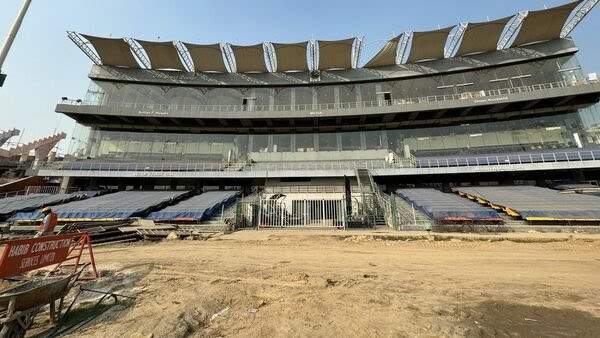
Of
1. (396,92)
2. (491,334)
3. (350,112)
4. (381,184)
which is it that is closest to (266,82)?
(350,112)

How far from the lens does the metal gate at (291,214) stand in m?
19.9

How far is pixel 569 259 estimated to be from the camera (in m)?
9.92

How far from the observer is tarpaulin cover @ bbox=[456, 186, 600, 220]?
53.2ft

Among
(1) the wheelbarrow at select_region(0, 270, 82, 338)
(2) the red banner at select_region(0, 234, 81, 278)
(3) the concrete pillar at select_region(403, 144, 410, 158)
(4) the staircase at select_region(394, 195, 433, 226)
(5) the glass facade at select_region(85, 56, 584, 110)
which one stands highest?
(5) the glass facade at select_region(85, 56, 584, 110)

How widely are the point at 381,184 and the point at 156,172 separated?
24.2 meters

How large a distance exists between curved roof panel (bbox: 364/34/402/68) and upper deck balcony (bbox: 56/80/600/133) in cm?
541

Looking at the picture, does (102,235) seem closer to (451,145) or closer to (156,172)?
(156,172)

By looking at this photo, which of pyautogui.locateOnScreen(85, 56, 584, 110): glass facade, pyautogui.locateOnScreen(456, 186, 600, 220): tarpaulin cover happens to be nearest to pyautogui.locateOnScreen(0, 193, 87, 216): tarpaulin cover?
pyautogui.locateOnScreen(85, 56, 584, 110): glass facade

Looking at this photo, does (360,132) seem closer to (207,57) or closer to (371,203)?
(371,203)

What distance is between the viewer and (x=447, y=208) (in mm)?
17875

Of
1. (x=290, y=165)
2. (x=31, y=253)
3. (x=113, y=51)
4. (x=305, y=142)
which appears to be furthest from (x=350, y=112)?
(x=113, y=51)

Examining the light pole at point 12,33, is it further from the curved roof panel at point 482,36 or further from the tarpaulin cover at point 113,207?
the curved roof panel at point 482,36

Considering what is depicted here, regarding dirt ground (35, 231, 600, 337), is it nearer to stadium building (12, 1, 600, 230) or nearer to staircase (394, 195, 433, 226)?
staircase (394, 195, 433, 226)

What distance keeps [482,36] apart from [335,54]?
17.0m
